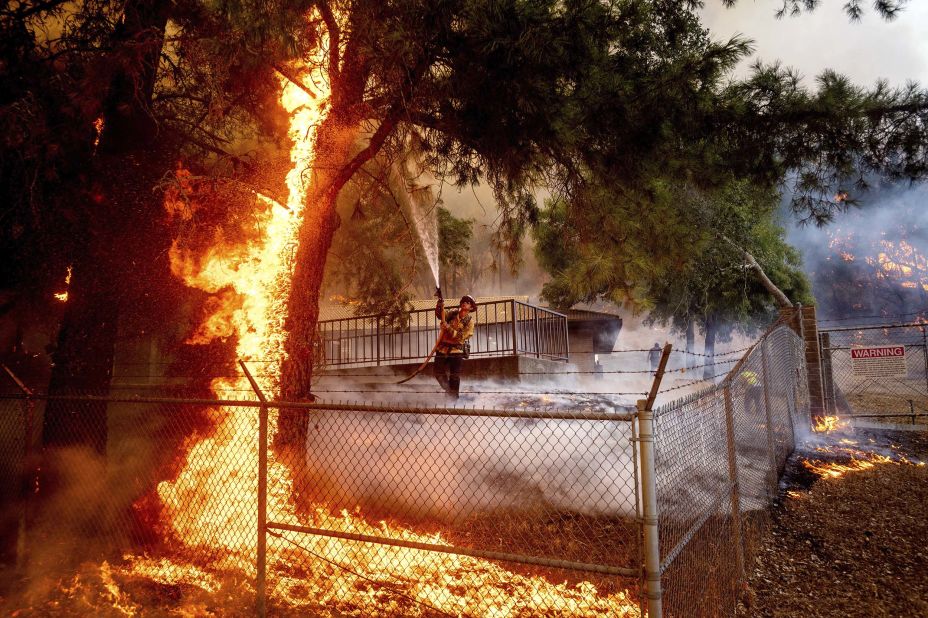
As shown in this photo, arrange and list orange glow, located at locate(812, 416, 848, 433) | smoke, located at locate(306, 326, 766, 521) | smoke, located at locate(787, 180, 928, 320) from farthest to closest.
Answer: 1. smoke, located at locate(787, 180, 928, 320)
2. orange glow, located at locate(812, 416, 848, 433)
3. smoke, located at locate(306, 326, 766, 521)

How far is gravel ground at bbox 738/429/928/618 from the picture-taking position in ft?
14.5

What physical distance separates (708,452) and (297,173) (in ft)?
19.0

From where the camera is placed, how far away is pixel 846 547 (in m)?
5.40

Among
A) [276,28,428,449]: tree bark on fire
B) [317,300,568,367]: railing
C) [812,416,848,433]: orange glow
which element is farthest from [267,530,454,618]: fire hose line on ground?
[812,416,848,433]: orange glow

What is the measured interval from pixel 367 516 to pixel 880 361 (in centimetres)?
1135

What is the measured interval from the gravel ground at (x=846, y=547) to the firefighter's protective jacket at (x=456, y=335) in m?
5.62

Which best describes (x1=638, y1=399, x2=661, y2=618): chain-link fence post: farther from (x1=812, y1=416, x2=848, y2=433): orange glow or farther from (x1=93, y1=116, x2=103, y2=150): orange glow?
(x1=812, y1=416, x2=848, y2=433): orange glow

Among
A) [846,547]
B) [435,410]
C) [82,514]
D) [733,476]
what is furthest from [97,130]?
[846,547]

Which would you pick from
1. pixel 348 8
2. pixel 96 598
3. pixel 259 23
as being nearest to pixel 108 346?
pixel 96 598

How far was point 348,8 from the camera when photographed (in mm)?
5969

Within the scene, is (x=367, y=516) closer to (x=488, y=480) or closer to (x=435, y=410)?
(x=488, y=480)

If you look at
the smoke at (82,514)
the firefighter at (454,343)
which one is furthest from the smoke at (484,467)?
the smoke at (82,514)

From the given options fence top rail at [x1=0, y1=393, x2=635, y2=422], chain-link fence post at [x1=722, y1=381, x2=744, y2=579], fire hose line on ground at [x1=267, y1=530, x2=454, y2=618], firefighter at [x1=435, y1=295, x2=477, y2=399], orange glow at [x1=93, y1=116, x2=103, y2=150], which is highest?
orange glow at [x1=93, y1=116, x2=103, y2=150]

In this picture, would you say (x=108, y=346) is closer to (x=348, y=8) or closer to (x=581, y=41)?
(x=348, y=8)
